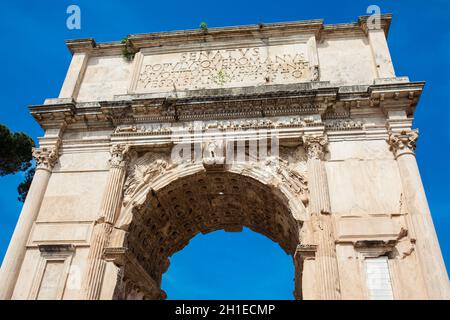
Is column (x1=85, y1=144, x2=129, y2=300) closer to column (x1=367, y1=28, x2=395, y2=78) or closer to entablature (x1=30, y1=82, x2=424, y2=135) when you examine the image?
entablature (x1=30, y1=82, x2=424, y2=135)

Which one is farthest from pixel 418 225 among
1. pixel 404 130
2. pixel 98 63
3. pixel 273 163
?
pixel 98 63

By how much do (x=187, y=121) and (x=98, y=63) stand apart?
13.2 feet

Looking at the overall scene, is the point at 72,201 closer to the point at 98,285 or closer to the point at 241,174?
the point at 98,285

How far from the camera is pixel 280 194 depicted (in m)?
9.41

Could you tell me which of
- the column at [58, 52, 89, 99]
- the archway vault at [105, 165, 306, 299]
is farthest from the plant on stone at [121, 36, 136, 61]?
the archway vault at [105, 165, 306, 299]

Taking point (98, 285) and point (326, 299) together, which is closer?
point (326, 299)

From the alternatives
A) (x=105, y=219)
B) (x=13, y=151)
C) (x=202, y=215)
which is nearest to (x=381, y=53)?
(x=202, y=215)

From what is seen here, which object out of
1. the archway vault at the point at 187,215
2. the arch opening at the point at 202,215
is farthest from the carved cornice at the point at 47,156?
the arch opening at the point at 202,215

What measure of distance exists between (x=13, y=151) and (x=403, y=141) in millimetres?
14118

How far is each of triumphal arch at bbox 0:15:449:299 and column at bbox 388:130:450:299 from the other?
0.09ft

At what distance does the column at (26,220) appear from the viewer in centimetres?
875

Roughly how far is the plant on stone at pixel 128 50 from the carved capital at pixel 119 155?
136 inches

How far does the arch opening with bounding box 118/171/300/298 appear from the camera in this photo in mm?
9953

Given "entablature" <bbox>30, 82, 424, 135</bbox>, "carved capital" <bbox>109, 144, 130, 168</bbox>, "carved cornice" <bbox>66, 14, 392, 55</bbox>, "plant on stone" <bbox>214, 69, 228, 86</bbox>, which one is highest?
"carved cornice" <bbox>66, 14, 392, 55</bbox>
